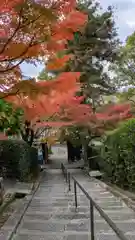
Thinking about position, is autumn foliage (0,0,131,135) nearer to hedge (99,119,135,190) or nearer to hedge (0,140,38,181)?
hedge (99,119,135,190)

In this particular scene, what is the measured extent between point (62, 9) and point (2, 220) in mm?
4680

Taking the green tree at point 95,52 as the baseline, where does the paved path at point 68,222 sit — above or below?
below

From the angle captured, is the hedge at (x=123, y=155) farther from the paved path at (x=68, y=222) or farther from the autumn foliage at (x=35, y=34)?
the autumn foliage at (x=35, y=34)

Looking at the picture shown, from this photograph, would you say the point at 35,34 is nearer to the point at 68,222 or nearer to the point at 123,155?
the point at 68,222

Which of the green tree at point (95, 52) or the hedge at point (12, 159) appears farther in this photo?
the green tree at point (95, 52)

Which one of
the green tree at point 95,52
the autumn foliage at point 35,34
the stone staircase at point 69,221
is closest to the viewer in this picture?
the autumn foliage at point 35,34

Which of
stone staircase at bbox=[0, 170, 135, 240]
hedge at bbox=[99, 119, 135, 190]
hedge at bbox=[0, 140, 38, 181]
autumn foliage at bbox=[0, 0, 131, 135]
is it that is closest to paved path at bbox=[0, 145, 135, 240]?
stone staircase at bbox=[0, 170, 135, 240]

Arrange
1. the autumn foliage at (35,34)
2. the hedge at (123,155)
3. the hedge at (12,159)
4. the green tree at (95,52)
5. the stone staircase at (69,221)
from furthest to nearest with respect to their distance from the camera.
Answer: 1. the green tree at (95,52)
2. the hedge at (12,159)
3. the hedge at (123,155)
4. the stone staircase at (69,221)
5. the autumn foliage at (35,34)

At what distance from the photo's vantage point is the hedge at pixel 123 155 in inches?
435

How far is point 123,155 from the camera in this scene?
12.3 metres

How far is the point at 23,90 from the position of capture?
541cm

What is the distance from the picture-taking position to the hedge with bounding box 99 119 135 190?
11.0 m

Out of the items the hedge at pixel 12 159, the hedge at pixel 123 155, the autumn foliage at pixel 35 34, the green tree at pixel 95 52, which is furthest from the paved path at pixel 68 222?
the green tree at pixel 95 52

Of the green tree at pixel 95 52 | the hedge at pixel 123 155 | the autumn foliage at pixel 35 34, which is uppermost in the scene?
the green tree at pixel 95 52
